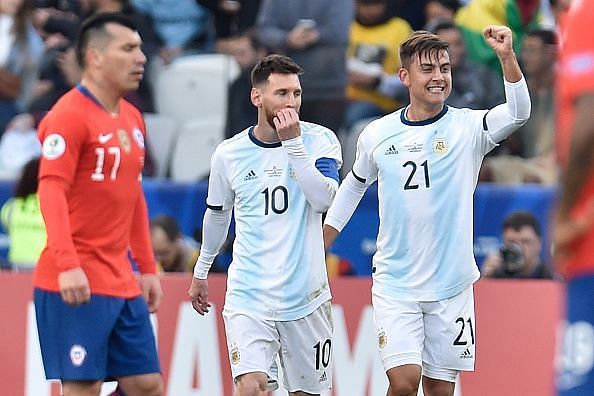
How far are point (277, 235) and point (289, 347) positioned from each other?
0.66 meters

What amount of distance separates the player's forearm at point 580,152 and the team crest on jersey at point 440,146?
3762 millimetres

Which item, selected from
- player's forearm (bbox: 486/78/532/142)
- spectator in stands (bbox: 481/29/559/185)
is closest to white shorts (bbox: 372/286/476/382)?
player's forearm (bbox: 486/78/532/142)

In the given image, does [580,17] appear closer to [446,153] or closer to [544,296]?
[446,153]

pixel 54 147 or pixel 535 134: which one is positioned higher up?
pixel 535 134

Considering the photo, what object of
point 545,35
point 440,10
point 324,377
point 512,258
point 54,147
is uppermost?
point 440,10

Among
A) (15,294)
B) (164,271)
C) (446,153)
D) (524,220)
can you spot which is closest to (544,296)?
(524,220)

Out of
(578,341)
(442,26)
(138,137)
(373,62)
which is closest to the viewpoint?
(578,341)

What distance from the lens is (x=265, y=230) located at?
7.99 m

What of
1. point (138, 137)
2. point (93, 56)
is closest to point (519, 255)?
point (138, 137)

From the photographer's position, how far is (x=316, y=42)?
447 inches

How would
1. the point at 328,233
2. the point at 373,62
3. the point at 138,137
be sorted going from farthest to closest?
the point at 373,62, the point at 328,233, the point at 138,137

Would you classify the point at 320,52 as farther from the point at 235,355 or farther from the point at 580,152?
the point at 580,152

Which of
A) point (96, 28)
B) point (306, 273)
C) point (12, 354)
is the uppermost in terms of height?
point (96, 28)

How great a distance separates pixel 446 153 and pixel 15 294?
3.71 meters
